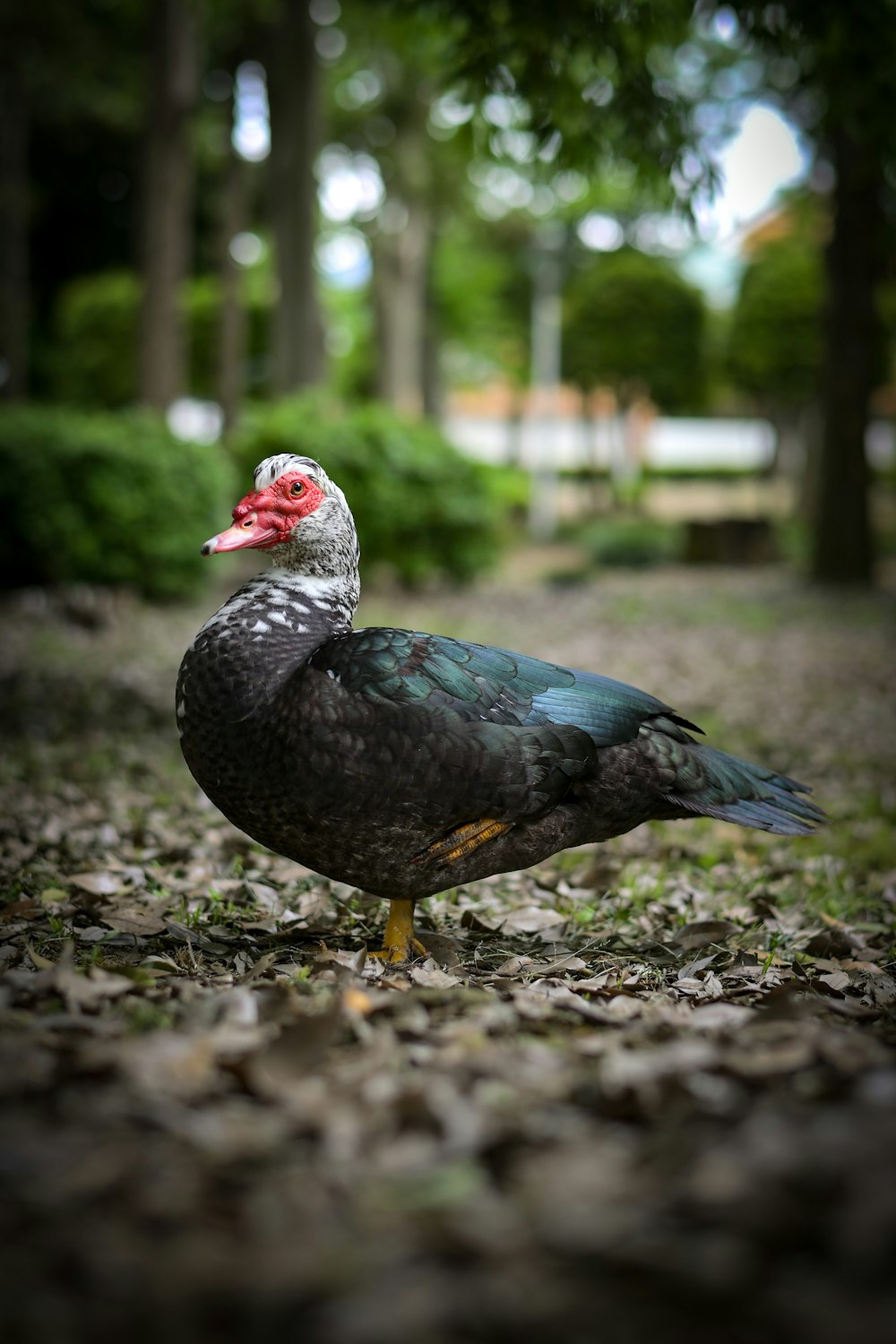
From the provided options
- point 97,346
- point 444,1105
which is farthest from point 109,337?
point 444,1105

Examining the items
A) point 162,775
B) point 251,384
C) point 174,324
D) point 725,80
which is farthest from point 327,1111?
point 251,384

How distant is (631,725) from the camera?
340cm

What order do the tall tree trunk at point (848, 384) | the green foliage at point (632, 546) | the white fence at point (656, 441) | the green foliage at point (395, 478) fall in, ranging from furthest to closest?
the white fence at point (656, 441), the green foliage at point (632, 546), the tall tree trunk at point (848, 384), the green foliage at point (395, 478)

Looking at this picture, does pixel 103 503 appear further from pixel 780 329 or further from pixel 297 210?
pixel 780 329

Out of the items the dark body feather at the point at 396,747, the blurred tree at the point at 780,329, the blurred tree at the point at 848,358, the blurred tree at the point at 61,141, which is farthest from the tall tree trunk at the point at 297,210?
the dark body feather at the point at 396,747

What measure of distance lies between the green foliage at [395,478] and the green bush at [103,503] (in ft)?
3.91

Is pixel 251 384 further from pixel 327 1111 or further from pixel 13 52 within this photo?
pixel 327 1111

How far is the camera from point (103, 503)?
11.6 metres

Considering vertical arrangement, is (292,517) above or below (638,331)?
below

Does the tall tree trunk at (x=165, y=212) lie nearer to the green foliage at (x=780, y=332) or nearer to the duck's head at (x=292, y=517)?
the duck's head at (x=292, y=517)

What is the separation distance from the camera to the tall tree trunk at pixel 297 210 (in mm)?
14875

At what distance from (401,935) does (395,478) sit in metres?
10.3

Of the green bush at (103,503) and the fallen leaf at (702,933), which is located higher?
the green bush at (103,503)

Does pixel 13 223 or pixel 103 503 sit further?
pixel 13 223
